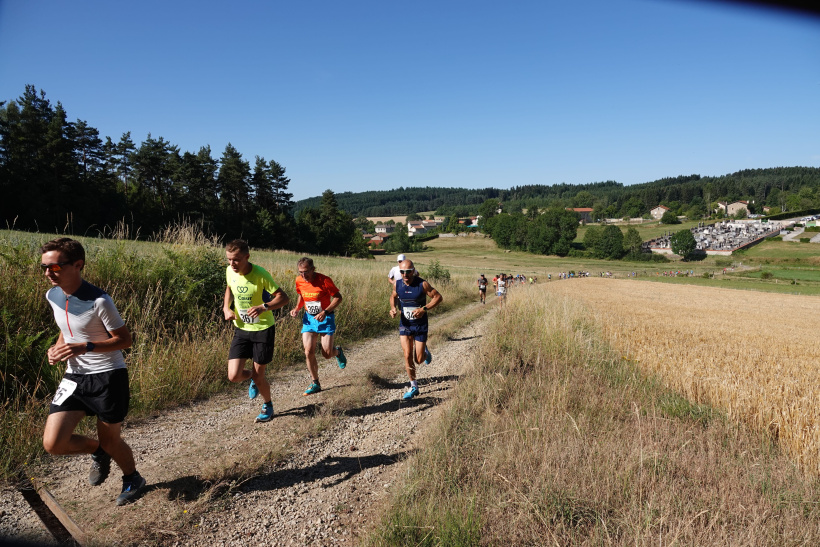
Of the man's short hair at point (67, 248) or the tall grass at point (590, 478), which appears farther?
the man's short hair at point (67, 248)

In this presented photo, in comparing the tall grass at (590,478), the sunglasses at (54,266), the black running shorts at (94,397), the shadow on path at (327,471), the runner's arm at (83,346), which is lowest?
the shadow on path at (327,471)

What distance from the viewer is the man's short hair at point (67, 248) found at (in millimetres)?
3176

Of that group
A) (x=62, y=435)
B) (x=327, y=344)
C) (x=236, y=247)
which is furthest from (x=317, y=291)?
(x=62, y=435)

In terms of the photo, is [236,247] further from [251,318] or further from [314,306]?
[314,306]

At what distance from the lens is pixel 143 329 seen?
23.4 ft

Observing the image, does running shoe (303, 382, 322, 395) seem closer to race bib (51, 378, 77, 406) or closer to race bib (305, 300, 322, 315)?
race bib (305, 300, 322, 315)

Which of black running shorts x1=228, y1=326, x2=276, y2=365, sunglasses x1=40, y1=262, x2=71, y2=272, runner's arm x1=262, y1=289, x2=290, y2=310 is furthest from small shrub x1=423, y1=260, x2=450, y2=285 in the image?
sunglasses x1=40, y1=262, x2=71, y2=272

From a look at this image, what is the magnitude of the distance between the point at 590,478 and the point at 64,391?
13.7 ft

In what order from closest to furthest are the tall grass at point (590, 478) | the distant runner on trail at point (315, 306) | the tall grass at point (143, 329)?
the tall grass at point (590, 478), the tall grass at point (143, 329), the distant runner on trail at point (315, 306)

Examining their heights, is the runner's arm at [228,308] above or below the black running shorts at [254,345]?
above

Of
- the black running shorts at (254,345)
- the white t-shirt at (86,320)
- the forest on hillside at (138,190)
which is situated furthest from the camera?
the forest on hillside at (138,190)

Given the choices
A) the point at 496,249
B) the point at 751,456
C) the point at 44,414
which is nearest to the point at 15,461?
the point at 44,414

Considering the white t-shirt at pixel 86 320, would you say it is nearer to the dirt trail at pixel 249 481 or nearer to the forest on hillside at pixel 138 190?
the dirt trail at pixel 249 481

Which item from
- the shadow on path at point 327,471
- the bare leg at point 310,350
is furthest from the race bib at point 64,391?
the bare leg at point 310,350
